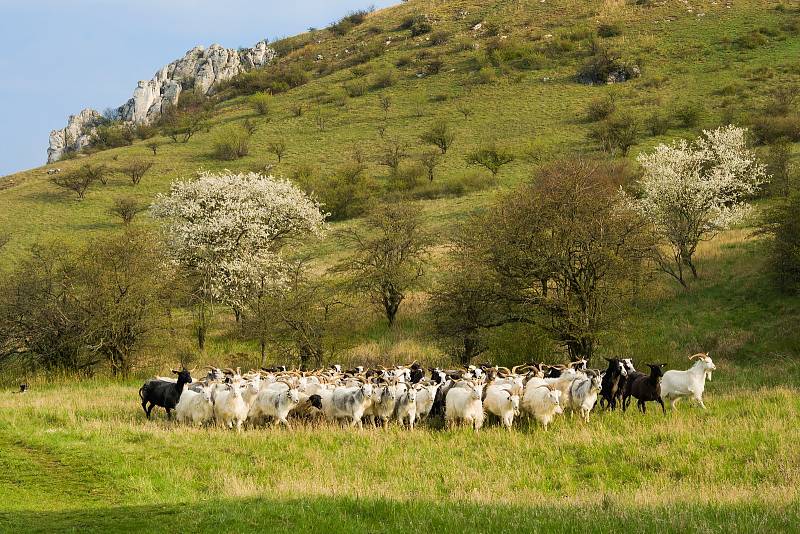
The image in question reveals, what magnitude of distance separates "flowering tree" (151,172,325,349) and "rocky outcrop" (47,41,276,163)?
121433mm

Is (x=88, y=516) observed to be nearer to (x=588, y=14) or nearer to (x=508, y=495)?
(x=508, y=495)

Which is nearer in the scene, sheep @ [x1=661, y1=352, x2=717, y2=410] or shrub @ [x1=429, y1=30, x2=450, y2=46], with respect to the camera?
sheep @ [x1=661, y1=352, x2=717, y2=410]

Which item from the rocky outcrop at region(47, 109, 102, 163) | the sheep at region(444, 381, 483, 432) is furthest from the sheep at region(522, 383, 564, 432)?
the rocky outcrop at region(47, 109, 102, 163)

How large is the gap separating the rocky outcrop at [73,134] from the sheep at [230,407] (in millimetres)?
158514

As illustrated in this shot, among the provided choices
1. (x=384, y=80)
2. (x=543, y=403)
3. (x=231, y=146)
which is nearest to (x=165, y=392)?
(x=543, y=403)

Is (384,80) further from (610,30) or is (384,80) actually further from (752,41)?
(752,41)

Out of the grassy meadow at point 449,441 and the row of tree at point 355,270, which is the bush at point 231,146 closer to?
the grassy meadow at point 449,441

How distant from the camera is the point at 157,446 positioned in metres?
15.9

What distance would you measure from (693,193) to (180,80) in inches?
6070

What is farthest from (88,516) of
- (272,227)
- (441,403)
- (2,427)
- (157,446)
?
(272,227)

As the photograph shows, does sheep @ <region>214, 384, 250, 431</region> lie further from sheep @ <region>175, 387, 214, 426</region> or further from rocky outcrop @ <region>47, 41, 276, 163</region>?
rocky outcrop @ <region>47, 41, 276, 163</region>

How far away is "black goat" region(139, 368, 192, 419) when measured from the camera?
2050 cm

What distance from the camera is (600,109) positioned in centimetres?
8081

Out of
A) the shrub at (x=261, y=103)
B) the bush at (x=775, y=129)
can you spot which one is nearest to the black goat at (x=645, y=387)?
the bush at (x=775, y=129)
